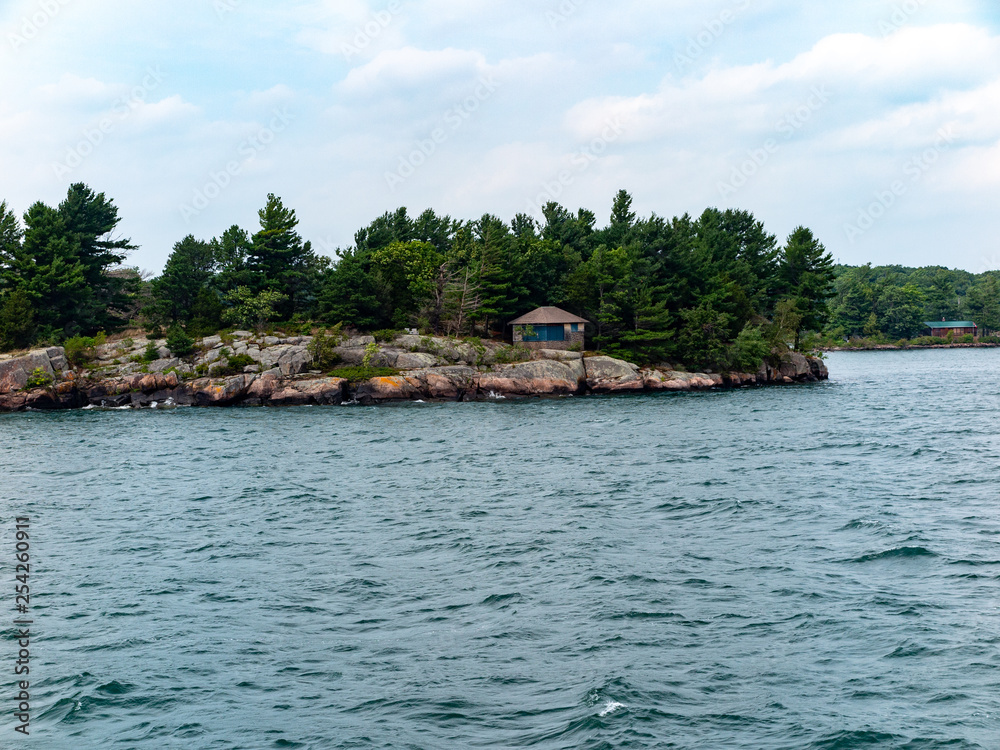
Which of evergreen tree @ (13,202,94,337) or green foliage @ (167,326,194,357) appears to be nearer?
green foliage @ (167,326,194,357)

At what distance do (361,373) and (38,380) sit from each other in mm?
24046

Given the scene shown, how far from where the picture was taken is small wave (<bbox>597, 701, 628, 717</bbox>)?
1259 centimetres

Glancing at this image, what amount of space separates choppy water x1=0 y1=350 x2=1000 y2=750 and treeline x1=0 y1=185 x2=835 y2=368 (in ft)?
123

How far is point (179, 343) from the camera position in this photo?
6638 cm

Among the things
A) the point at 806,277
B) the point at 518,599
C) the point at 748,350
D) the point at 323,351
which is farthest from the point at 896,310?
the point at 518,599

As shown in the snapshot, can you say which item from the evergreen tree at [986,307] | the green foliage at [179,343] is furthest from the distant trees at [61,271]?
the evergreen tree at [986,307]

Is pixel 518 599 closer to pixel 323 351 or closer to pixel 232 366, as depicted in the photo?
pixel 323 351

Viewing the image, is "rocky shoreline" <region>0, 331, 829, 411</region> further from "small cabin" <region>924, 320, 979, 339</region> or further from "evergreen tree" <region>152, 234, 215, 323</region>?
"small cabin" <region>924, 320, 979, 339</region>

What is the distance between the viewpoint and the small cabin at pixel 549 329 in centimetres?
7431

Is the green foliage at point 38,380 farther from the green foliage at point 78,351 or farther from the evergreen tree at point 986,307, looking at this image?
the evergreen tree at point 986,307

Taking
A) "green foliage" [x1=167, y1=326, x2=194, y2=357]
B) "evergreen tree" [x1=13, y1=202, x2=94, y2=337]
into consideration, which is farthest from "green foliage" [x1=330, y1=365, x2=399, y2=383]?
"evergreen tree" [x1=13, y1=202, x2=94, y2=337]

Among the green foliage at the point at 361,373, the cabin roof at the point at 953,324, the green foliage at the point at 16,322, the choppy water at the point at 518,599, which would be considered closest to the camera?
the choppy water at the point at 518,599

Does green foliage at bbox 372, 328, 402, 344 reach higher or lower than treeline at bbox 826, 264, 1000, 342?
lower

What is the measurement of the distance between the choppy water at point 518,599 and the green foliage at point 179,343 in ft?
97.6
